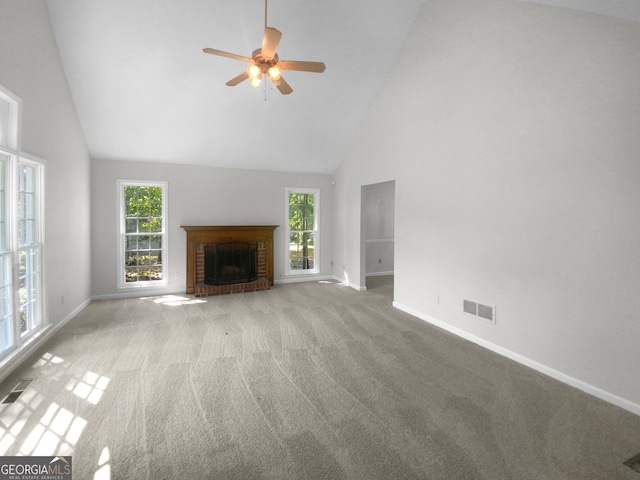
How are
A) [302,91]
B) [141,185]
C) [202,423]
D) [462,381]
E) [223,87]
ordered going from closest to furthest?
[202,423], [462,381], [223,87], [302,91], [141,185]

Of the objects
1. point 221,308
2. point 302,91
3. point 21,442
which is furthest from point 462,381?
point 302,91

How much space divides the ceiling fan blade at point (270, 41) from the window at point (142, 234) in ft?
13.6

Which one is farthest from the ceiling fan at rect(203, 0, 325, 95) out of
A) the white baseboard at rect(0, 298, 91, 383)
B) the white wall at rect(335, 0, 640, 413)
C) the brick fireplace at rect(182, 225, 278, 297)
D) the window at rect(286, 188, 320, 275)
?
the window at rect(286, 188, 320, 275)

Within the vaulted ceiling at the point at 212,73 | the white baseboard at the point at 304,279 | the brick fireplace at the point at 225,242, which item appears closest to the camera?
the vaulted ceiling at the point at 212,73

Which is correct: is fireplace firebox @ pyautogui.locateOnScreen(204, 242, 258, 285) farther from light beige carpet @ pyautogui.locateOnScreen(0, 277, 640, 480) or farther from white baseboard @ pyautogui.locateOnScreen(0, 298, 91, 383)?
white baseboard @ pyautogui.locateOnScreen(0, 298, 91, 383)

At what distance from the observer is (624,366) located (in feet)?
7.41

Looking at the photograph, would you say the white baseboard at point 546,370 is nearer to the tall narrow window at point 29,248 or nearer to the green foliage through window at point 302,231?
the green foliage through window at point 302,231

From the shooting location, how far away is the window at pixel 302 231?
22.2 feet

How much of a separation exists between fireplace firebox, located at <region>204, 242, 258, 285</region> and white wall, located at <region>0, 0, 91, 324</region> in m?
1.96

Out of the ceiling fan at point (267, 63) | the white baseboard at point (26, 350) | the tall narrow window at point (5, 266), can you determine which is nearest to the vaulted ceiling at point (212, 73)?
the ceiling fan at point (267, 63)

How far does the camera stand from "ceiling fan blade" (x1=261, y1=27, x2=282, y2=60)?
219cm

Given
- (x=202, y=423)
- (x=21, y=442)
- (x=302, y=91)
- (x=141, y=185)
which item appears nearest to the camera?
(x=21, y=442)

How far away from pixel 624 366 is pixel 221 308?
4.66 meters

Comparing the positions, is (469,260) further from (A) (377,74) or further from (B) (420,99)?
(A) (377,74)
